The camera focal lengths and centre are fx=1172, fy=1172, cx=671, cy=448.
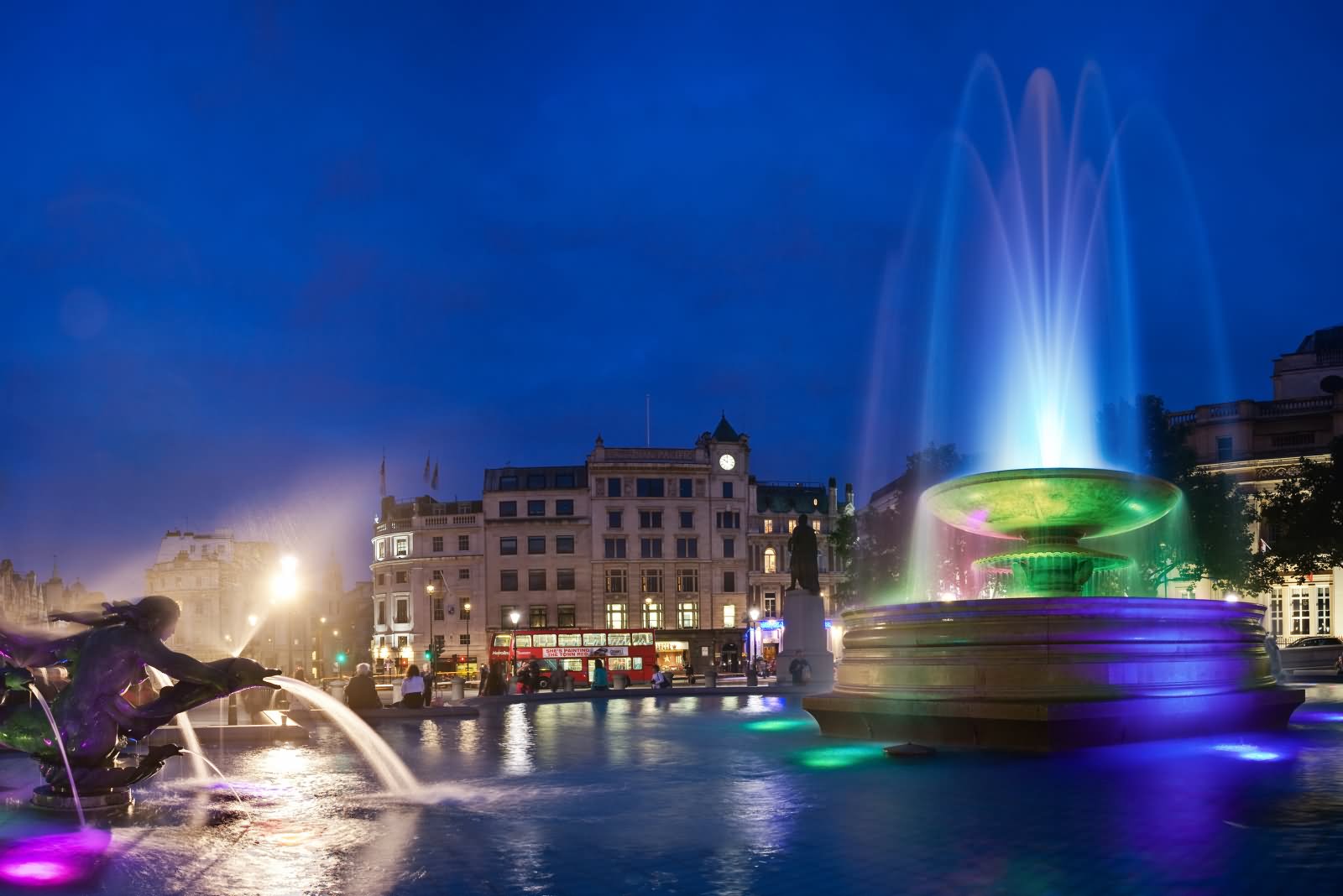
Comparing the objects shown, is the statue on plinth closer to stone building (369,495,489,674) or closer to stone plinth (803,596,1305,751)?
stone plinth (803,596,1305,751)

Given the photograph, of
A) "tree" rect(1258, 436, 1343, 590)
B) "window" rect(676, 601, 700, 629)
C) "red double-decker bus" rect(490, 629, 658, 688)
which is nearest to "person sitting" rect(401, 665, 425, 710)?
"red double-decker bus" rect(490, 629, 658, 688)

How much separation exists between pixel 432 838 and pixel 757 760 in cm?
524

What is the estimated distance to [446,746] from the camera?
51.5 feet

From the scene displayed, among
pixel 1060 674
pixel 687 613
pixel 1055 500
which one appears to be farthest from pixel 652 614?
pixel 1060 674

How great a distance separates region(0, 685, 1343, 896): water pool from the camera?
6.41 meters

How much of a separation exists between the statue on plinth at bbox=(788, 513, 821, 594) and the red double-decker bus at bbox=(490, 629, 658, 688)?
697 inches

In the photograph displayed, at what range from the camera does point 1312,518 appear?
44062 millimetres

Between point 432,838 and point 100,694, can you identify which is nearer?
point 432,838

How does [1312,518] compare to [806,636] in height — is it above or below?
above

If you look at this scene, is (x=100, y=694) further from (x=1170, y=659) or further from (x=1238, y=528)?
(x=1238, y=528)

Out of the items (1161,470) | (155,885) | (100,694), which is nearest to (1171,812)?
(155,885)

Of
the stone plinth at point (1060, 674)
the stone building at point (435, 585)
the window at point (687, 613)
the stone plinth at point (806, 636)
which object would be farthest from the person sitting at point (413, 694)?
the window at point (687, 613)

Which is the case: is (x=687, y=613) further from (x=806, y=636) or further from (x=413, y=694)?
(x=413, y=694)

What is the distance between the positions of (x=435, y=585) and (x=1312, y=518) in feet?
181
